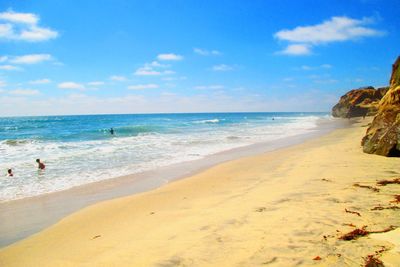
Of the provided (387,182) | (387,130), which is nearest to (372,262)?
(387,182)

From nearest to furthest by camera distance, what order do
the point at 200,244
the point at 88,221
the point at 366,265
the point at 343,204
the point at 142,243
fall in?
1. the point at 366,265
2. the point at 200,244
3. the point at 142,243
4. the point at 343,204
5. the point at 88,221

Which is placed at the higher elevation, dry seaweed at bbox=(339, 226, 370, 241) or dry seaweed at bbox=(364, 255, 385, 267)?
dry seaweed at bbox=(339, 226, 370, 241)

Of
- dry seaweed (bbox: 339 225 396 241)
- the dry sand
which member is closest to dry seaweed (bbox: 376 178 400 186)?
the dry sand

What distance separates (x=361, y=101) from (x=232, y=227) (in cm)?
7472

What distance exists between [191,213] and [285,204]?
6.88 feet

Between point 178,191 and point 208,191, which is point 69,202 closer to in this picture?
point 178,191

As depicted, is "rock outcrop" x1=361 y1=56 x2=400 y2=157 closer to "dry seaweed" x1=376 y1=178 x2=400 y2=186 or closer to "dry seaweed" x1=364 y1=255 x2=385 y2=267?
"dry seaweed" x1=376 y1=178 x2=400 y2=186

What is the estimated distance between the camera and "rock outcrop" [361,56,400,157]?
37.0 ft

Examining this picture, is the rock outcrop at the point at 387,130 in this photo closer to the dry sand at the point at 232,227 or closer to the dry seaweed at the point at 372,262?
the dry sand at the point at 232,227

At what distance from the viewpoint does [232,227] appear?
5379 millimetres

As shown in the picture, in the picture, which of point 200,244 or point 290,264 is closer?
point 290,264

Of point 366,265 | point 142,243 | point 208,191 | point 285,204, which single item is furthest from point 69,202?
point 366,265

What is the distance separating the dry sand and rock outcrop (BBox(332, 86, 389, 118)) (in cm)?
6368

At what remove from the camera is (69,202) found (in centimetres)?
899
